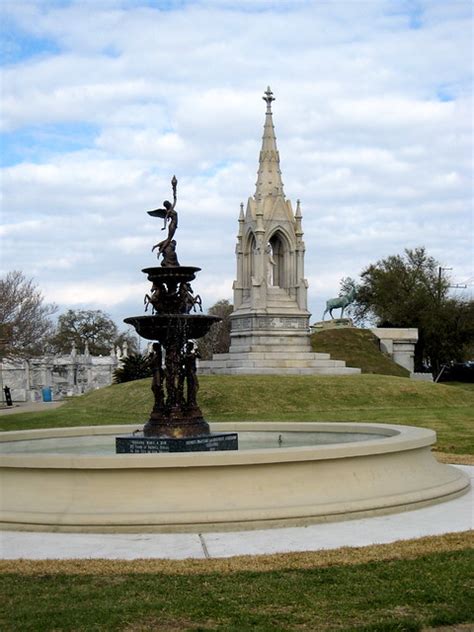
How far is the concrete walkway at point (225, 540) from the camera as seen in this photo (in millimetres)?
10008

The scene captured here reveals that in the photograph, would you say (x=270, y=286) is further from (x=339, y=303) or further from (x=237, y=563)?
(x=237, y=563)

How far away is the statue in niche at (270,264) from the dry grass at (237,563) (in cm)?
3650

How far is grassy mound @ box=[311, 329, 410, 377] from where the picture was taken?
57594mm

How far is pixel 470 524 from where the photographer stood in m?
11.4

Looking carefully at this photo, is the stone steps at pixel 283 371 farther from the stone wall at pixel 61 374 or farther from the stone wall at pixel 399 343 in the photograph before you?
the stone wall at pixel 61 374

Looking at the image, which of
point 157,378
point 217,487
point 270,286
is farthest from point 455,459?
point 270,286

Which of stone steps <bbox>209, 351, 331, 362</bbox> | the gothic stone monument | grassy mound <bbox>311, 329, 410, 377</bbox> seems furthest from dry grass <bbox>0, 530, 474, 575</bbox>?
grassy mound <bbox>311, 329, 410, 377</bbox>

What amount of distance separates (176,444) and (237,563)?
4931mm

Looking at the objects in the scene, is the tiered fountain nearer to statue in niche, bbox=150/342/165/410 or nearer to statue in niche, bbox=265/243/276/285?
statue in niche, bbox=150/342/165/410

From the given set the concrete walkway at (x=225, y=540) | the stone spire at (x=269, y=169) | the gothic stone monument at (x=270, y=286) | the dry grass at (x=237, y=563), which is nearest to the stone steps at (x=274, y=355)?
the gothic stone monument at (x=270, y=286)

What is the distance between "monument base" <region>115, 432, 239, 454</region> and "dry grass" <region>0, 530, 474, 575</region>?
15.2 ft

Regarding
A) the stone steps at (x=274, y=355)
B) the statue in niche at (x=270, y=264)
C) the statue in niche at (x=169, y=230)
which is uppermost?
the statue in niche at (x=270, y=264)

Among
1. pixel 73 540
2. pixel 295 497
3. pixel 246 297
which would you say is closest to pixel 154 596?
pixel 73 540

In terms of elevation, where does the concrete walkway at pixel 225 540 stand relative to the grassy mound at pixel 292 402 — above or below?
below
